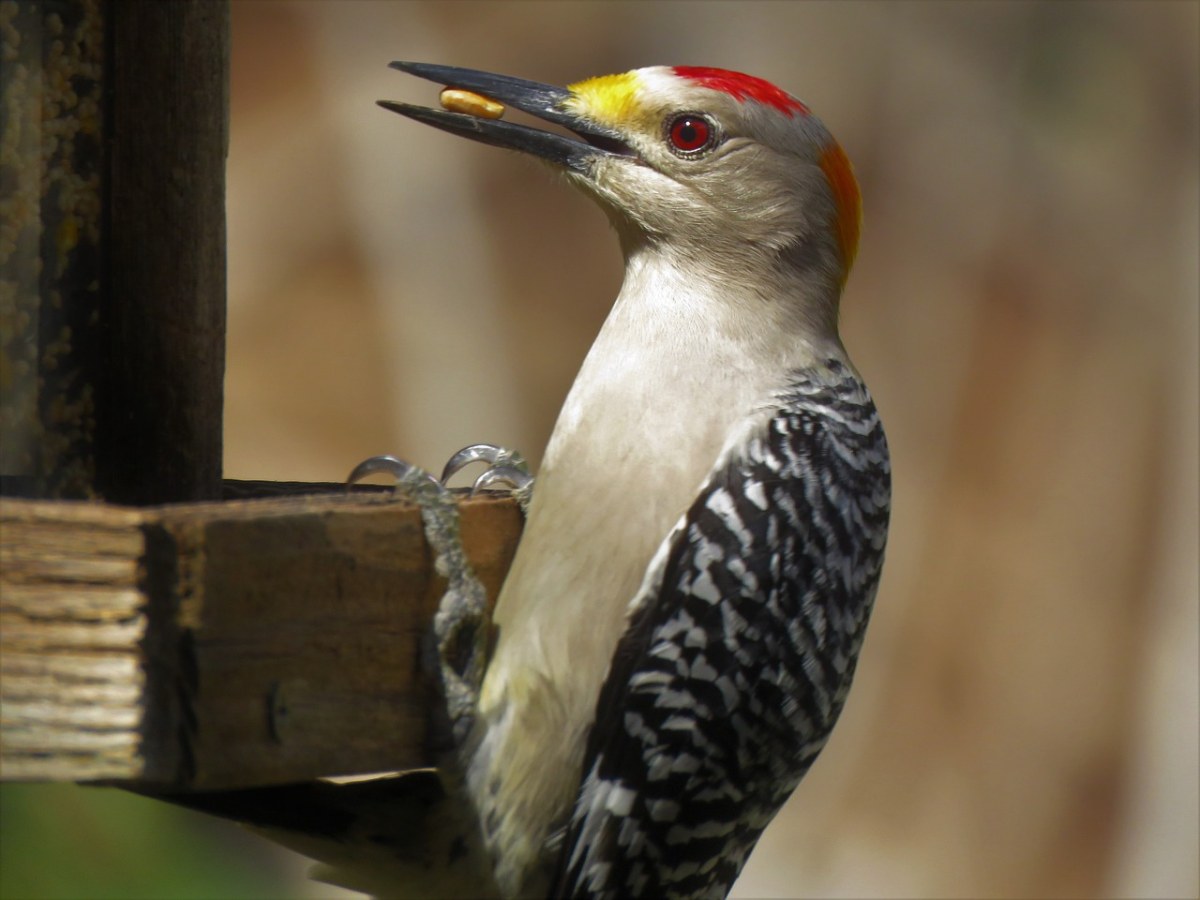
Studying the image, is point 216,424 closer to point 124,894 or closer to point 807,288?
point 807,288

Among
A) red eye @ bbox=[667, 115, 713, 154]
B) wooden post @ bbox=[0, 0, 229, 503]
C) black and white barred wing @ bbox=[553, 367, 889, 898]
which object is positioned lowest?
black and white barred wing @ bbox=[553, 367, 889, 898]

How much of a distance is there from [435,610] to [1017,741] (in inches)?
169

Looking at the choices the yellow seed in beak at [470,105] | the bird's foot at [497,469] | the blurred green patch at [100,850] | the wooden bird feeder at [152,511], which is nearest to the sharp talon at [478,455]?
the bird's foot at [497,469]

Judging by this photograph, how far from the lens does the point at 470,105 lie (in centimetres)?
277

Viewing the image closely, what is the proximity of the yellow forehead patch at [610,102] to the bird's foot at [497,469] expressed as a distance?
2.30 ft

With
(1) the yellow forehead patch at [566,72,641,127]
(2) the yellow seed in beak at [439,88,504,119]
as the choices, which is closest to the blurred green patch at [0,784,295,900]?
(2) the yellow seed in beak at [439,88,504,119]

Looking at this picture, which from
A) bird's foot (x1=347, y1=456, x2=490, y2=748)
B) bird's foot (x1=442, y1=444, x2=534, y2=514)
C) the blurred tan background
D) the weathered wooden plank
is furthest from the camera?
the blurred tan background

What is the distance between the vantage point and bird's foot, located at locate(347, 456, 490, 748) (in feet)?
6.53

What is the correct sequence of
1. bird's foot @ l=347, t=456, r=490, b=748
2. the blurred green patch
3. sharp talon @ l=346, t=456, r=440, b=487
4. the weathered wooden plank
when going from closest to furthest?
the weathered wooden plank, bird's foot @ l=347, t=456, r=490, b=748, sharp talon @ l=346, t=456, r=440, b=487, the blurred green patch

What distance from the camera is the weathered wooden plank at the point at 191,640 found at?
1599 millimetres

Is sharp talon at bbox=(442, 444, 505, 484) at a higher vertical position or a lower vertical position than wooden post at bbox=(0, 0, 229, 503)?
lower

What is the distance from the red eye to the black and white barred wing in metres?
0.56

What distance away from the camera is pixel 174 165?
224cm

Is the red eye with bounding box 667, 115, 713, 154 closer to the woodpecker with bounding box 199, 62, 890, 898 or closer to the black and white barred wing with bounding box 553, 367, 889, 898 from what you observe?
the woodpecker with bounding box 199, 62, 890, 898
